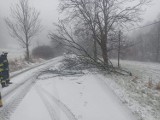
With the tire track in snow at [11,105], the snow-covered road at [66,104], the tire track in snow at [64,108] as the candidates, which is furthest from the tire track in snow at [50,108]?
the tire track in snow at [11,105]

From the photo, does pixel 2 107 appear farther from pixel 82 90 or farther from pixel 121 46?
pixel 121 46

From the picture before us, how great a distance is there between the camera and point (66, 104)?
597cm

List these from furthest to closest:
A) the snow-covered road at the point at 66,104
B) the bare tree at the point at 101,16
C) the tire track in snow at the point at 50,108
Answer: the bare tree at the point at 101,16, the snow-covered road at the point at 66,104, the tire track in snow at the point at 50,108

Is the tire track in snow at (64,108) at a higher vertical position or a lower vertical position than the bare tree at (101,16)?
lower

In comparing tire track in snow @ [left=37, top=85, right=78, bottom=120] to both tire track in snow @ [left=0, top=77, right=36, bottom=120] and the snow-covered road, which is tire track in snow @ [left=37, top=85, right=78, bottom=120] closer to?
the snow-covered road

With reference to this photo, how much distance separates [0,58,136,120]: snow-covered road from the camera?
17.1 ft

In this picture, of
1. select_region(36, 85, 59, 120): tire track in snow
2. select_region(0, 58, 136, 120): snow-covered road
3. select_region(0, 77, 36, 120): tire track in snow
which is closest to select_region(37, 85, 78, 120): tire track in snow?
select_region(0, 58, 136, 120): snow-covered road

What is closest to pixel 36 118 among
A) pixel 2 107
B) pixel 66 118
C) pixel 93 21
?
pixel 66 118

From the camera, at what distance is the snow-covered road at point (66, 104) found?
521 cm

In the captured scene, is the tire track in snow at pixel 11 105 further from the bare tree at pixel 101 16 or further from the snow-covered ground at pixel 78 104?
the bare tree at pixel 101 16

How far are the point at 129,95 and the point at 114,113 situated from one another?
1924mm

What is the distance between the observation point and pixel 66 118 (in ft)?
16.3

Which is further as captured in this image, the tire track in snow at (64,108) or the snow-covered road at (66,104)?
the snow-covered road at (66,104)

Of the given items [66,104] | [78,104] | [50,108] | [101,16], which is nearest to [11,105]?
[50,108]
